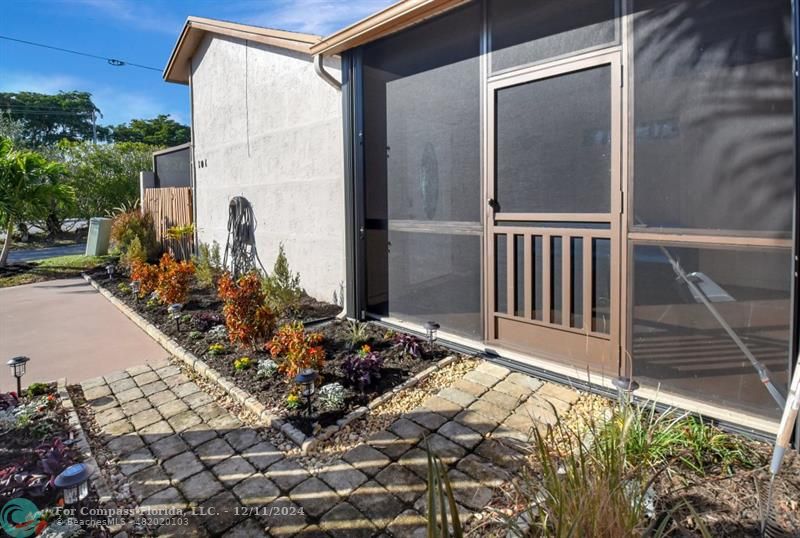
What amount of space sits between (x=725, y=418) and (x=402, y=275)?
282cm

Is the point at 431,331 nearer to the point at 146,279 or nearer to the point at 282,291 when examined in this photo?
the point at 282,291

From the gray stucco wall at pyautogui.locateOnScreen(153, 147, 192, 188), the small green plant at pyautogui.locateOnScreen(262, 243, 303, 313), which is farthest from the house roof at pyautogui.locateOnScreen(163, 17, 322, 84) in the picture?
the small green plant at pyautogui.locateOnScreen(262, 243, 303, 313)

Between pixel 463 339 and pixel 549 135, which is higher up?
pixel 549 135

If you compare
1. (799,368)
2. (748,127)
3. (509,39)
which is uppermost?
(509,39)

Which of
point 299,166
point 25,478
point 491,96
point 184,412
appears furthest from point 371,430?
point 299,166

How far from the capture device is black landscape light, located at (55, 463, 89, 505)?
1878mm

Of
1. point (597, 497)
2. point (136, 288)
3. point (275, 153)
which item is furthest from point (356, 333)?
point (136, 288)

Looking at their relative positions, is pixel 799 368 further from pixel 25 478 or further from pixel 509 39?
pixel 25 478

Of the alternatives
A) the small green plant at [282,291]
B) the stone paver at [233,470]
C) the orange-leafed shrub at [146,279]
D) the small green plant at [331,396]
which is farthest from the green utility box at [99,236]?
the stone paver at [233,470]

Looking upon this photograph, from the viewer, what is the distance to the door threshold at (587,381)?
8.07ft

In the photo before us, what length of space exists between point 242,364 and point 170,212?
697 cm

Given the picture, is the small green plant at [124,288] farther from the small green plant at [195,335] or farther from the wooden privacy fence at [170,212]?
the small green plant at [195,335]

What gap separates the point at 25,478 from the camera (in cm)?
216

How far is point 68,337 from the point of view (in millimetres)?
4926
